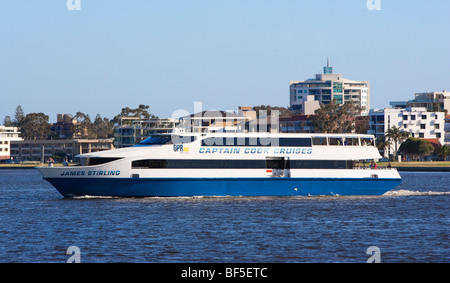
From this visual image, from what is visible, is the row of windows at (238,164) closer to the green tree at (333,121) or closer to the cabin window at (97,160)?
the cabin window at (97,160)

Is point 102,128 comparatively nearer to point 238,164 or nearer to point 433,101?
point 433,101

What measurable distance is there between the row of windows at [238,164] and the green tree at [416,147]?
270 ft

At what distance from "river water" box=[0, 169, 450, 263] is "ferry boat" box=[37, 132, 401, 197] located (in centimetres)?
71

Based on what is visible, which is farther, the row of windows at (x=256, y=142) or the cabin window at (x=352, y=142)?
the cabin window at (x=352, y=142)

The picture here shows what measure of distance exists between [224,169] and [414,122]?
329ft

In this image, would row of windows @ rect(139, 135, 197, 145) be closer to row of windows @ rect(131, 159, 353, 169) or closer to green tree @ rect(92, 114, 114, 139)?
row of windows @ rect(131, 159, 353, 169)

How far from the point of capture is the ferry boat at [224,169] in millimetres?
40000

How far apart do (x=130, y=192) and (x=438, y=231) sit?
17849mm

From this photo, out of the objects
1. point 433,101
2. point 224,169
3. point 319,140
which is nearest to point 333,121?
point 433,101

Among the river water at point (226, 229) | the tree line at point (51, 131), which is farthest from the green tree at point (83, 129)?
the river water at point (226, 229)

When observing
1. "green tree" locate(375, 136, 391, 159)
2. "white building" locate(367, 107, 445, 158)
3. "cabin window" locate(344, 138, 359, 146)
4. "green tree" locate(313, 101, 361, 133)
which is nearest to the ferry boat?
"cabin window" locate(344, 138, 359, 146)
